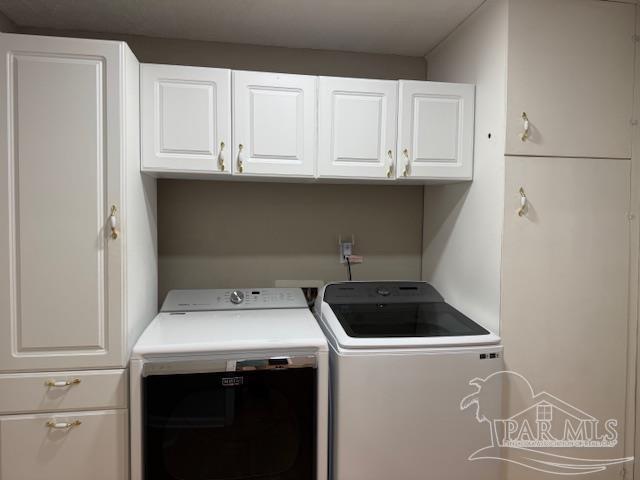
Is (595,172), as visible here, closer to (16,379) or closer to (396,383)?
(396,383)

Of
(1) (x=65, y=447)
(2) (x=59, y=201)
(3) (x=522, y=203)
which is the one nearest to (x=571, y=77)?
(3) (x=522, y=203)

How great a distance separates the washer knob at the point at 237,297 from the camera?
2.08m

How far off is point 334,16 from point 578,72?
41.7 inches

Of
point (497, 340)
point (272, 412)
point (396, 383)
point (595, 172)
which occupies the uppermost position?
point (595, 172)

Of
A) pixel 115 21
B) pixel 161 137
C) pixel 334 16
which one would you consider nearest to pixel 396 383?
pixel 161 137

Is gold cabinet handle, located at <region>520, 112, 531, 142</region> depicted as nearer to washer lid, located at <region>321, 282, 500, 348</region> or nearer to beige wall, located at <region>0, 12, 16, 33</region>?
washer lid, located at <region>321, 282, 500, 348</region>

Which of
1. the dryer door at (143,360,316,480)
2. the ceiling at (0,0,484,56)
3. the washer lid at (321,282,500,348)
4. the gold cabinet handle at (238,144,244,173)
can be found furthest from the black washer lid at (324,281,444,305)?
the ceiling at (0,0,484,56)

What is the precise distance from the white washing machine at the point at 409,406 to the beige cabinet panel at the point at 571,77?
2.83ft

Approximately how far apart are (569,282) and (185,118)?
1.74 metres

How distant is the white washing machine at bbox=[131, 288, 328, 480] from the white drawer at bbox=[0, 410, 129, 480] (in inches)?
3.1

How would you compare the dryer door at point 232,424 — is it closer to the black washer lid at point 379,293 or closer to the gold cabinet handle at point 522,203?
the black washer lid at point 379,293

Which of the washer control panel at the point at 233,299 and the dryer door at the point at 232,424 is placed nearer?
the dryer door at the point at 232,424

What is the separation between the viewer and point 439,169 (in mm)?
1923

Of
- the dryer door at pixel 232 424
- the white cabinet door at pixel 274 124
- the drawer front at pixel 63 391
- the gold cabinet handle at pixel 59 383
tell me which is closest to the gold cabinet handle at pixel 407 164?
the white cabinet door at pixel 274 124
